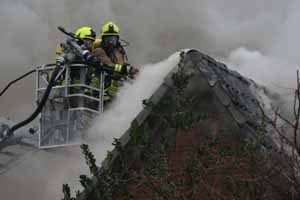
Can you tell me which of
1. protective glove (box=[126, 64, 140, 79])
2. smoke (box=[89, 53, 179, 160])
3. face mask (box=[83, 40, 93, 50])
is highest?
face mask (box=[83, 40, 93, 50])

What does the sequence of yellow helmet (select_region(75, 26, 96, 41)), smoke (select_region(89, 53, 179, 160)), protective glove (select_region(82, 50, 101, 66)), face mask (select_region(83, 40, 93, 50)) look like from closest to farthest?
smoke (select_region(89, 53, 179, 160)) < protective glove (select_region(82, 50, 101, 66)) < face mask (select_region(83, 40, 93, 50)) < yellow helmet (select_region(75, 26, 96, 41))

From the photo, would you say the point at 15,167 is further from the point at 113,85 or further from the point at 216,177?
the point at 216,177

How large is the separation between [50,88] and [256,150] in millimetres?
5683

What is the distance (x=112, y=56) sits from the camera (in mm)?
11828

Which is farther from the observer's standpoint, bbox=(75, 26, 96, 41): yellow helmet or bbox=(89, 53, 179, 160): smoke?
bbox=(75, 26, 96, 41): yellow helmet

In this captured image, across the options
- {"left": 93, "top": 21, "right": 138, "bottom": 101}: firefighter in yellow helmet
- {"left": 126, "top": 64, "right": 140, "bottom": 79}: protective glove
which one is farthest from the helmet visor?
{"left": 126, "top": 64, "right": 140, "bottom": 79}: protective glove

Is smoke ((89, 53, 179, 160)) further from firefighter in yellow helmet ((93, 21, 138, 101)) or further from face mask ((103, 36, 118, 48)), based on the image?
face mask ((103, 36, 118, 48))

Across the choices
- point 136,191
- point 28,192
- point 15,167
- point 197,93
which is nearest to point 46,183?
point 15,167

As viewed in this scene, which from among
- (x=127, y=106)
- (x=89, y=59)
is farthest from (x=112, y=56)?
(x=127, y=106)

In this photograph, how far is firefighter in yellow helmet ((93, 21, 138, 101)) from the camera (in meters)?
11.0

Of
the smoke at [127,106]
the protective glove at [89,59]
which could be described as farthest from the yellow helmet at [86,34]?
the smoke at [127,106]

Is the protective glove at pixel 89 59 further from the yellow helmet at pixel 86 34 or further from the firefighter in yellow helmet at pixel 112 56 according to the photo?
the yellow helmet at pixel 86 34

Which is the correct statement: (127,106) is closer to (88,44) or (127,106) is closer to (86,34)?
(88,44)

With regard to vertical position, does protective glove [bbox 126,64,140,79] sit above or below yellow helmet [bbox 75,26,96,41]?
below
